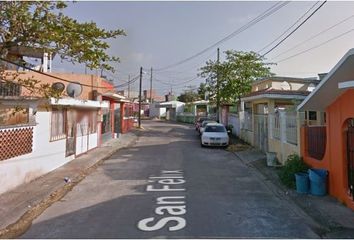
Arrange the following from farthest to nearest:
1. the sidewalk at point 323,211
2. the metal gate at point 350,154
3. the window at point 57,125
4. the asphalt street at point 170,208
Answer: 1. the window at point 57,125
2. the metal gate at point 350,154
3. the sidewalk at point 323,211
4. the asphalt street at point 170,208

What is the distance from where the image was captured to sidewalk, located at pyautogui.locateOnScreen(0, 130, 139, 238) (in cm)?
643

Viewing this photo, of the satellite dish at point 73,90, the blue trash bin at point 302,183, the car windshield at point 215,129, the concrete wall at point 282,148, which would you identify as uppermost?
the satellite dish at point 73,90

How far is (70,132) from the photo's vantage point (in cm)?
1453

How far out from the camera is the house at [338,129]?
7328 millimetres

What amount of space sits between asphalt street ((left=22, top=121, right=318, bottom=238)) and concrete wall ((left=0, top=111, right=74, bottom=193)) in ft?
Result: 5.50

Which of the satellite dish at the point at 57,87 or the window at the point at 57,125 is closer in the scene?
the satellite dish at the point at 57,87

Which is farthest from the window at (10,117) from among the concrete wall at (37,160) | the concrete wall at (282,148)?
the concrete wall at (282,148)

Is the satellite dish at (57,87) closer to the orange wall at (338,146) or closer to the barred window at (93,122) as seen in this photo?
the barred window at (93,122)

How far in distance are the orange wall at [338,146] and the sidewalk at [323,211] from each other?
1.00 feet

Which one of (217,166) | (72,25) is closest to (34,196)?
(72,25)

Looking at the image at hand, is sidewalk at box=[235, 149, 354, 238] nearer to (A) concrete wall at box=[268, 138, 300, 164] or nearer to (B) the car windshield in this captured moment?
(A) concrete wall at box=[268, 138, 300, 164]

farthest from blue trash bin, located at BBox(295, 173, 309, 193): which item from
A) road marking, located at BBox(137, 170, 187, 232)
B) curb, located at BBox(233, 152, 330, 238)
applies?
road marking, located at BBox(137, 170, 187, 232)

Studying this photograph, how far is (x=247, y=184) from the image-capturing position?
33.5 feet

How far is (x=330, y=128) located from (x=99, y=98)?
14904 millimetres
